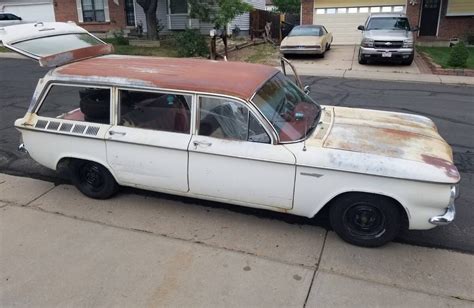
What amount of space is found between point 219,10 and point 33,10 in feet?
54.9

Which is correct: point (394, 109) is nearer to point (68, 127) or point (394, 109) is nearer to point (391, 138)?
point (391, 138)

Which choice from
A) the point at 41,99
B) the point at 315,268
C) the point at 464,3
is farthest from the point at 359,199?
the point at 464,3

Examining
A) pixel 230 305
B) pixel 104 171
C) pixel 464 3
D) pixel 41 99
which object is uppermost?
pixel 464 3

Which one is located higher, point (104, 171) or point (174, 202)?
point (104, 171)

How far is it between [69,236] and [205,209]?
4.78 ft

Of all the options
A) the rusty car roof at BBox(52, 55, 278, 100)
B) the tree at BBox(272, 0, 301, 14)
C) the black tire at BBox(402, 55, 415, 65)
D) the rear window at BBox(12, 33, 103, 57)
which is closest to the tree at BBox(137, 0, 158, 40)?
the black tire at BBox(402, 55, 415, 65)

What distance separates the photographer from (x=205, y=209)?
466cm

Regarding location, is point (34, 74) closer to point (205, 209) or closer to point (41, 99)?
point (41, 99)

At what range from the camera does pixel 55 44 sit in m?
4.95

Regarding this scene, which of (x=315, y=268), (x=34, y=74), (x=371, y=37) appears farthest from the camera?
(x=371, y=37)

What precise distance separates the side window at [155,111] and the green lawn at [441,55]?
13.0m

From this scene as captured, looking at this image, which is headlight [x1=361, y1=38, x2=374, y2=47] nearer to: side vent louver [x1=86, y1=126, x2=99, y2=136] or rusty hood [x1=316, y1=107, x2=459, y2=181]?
rusty hood [x1=316, y1=107, x2=459, y2=181]

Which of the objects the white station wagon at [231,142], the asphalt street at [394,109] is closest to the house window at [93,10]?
the asphalt street at [394,109]

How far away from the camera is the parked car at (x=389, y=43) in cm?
1456
